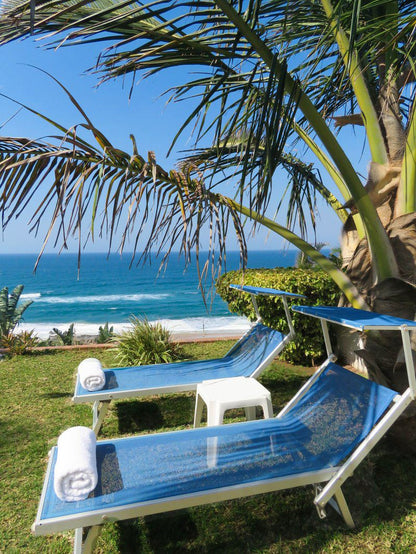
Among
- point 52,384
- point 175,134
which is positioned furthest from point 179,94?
point 52,384

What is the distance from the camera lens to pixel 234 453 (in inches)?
112

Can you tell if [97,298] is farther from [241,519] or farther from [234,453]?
[234,453]

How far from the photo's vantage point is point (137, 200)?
3100mm

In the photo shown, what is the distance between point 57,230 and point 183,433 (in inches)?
70.0

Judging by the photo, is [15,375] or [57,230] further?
[15,375]

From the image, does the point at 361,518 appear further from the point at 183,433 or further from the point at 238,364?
the point at 238,364

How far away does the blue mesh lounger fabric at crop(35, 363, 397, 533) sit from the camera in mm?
2408

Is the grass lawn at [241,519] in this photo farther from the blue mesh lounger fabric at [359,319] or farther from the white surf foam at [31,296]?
the white surf foam at [31,296]

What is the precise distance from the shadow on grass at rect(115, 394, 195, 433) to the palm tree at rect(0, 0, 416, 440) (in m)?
2.38

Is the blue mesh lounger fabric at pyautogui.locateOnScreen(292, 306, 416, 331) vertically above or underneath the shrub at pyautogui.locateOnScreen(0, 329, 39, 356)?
above

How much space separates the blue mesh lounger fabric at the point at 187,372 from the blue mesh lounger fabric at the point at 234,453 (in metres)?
1.20

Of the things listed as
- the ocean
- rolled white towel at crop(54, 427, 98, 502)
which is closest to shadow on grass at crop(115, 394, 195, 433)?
rolled white towel at crop(54, 427, 98, 502)

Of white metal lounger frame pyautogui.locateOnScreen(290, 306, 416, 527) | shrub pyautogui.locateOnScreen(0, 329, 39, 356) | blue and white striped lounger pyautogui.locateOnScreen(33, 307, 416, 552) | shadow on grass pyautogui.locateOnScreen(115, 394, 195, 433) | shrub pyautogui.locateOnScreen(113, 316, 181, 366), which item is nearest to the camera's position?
blue and white striped lounger pyautogui.locateOnScreen(33, 307, 416, 552)

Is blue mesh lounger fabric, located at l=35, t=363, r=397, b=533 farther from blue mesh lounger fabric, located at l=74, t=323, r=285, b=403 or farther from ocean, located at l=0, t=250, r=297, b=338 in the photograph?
ocean, located at l=0, t=250, r=297, b=338
